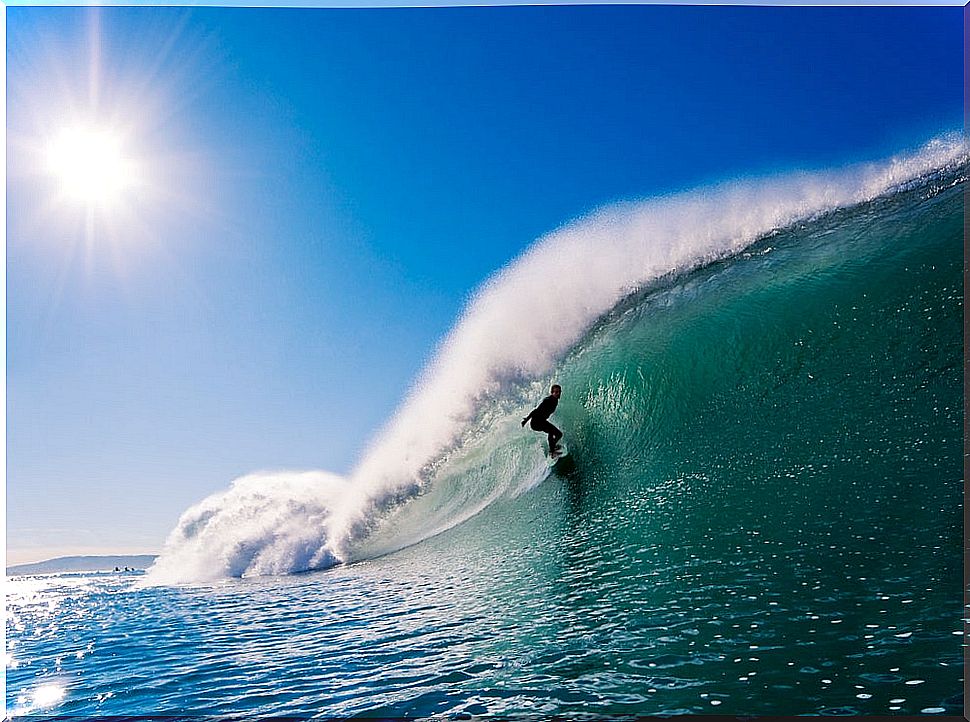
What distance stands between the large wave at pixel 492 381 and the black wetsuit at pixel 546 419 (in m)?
0.12

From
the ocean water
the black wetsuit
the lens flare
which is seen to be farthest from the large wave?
the lens flare

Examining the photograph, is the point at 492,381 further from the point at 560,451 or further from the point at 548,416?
the point at 560,451

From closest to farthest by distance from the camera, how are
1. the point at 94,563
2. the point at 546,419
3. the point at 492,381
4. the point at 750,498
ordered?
the point at 750,498 → the point at 94,563 → the point at 546,419 → the point at 492,381

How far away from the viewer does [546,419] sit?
403cm

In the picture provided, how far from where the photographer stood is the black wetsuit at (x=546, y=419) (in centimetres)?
400

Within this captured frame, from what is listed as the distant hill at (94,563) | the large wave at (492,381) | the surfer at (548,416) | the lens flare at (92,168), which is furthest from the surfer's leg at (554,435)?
the lens flare at (92,168)

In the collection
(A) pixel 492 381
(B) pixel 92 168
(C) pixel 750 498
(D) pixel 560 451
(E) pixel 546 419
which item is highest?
(B) pixel 92 168

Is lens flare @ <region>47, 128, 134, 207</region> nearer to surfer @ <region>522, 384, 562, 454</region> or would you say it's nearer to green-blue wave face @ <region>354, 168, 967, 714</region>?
green-blue wave face @ <region>354, 168, 967, 714</region>

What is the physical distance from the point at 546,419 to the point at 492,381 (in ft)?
1.16

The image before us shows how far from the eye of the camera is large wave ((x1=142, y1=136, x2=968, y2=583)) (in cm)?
396

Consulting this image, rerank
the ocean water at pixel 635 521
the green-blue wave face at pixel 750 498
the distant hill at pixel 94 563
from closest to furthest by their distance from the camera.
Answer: the green-blue wave face at pixel 750 498 → the ocean water at pixel 635 521 → the distant hill at pixel 94 563

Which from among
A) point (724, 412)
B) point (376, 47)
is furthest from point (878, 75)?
point (376, 47)

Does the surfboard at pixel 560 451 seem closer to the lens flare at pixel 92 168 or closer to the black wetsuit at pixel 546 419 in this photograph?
the black wetsuit at pixel 546 419

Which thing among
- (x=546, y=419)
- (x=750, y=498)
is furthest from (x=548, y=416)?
(x=750, y=498)
